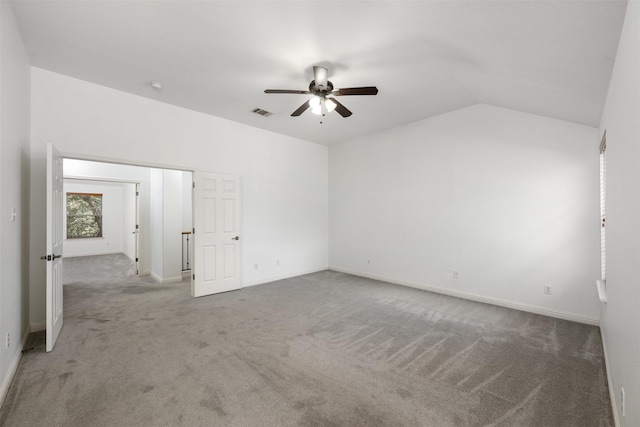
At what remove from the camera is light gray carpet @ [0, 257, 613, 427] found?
1942 millimetres

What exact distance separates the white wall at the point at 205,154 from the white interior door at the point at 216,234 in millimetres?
202

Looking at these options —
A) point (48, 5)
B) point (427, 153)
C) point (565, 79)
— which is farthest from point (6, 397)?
point (427, 153)

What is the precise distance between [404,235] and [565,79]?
3287 mm

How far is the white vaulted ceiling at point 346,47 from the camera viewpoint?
7.00 feet

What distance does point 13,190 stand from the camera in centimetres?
250

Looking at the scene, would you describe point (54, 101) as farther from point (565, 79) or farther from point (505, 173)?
point (505, 173)

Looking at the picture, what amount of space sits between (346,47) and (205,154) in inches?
121

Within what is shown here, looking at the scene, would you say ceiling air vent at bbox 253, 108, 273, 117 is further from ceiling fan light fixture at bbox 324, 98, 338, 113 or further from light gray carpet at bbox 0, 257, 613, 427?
light gray carpet at bbox 0, 257, 613, 427

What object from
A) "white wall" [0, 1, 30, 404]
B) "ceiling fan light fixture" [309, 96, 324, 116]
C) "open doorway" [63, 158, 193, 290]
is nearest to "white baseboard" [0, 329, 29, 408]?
"white wall" [0, 1, 30, 404]

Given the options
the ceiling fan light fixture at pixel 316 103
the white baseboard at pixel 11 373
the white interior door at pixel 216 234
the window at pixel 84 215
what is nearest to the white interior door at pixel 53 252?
the white baseboard at pixel 11 373

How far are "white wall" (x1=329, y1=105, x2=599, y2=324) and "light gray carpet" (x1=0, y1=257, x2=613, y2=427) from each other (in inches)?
20.1

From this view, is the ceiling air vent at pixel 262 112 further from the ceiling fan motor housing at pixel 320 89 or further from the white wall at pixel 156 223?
the white wall at pixel 156 223

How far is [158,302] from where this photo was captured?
434 cm

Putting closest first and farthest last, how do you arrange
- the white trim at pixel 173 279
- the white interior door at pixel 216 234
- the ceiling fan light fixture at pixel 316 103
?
the ceiling fan light fixture at pixel 316 103, the white interior door at pixel 216 234, the white trim at pixel 173 279
